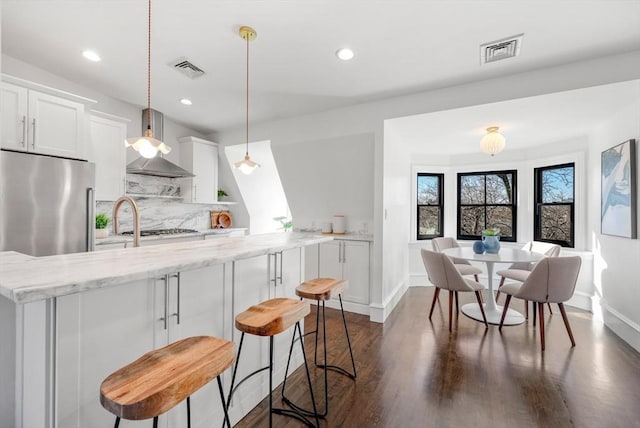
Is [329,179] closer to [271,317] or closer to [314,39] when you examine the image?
[314,39]

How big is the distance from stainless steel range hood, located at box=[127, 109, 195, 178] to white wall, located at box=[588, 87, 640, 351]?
16.7 ft

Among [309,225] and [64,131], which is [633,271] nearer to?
[309,225]

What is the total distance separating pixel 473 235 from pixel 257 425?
4.57 metres

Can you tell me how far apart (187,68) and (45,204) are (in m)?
1.86

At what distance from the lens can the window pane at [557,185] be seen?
158 inches

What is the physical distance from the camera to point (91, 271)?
1021 millimetres

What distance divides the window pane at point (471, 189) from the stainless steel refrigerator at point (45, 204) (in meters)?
5.33

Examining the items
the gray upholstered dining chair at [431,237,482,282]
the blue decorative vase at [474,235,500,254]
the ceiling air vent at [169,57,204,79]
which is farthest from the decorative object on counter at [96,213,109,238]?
the blue decorative vase at [474,235,500,254]

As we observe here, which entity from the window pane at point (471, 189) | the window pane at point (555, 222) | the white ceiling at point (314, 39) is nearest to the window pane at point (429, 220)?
the window pane at point (471, 189)

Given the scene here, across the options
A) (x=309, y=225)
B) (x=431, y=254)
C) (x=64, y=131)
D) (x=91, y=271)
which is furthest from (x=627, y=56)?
(x=64, y=131)

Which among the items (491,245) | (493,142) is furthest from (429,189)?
(491,245)

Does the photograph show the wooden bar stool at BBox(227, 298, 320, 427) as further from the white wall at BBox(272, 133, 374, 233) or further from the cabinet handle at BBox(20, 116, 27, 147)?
the cabinet handle at BBox(20, 116, 27, 147)

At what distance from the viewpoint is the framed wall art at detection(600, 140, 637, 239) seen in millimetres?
2594

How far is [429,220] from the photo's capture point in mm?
5066
